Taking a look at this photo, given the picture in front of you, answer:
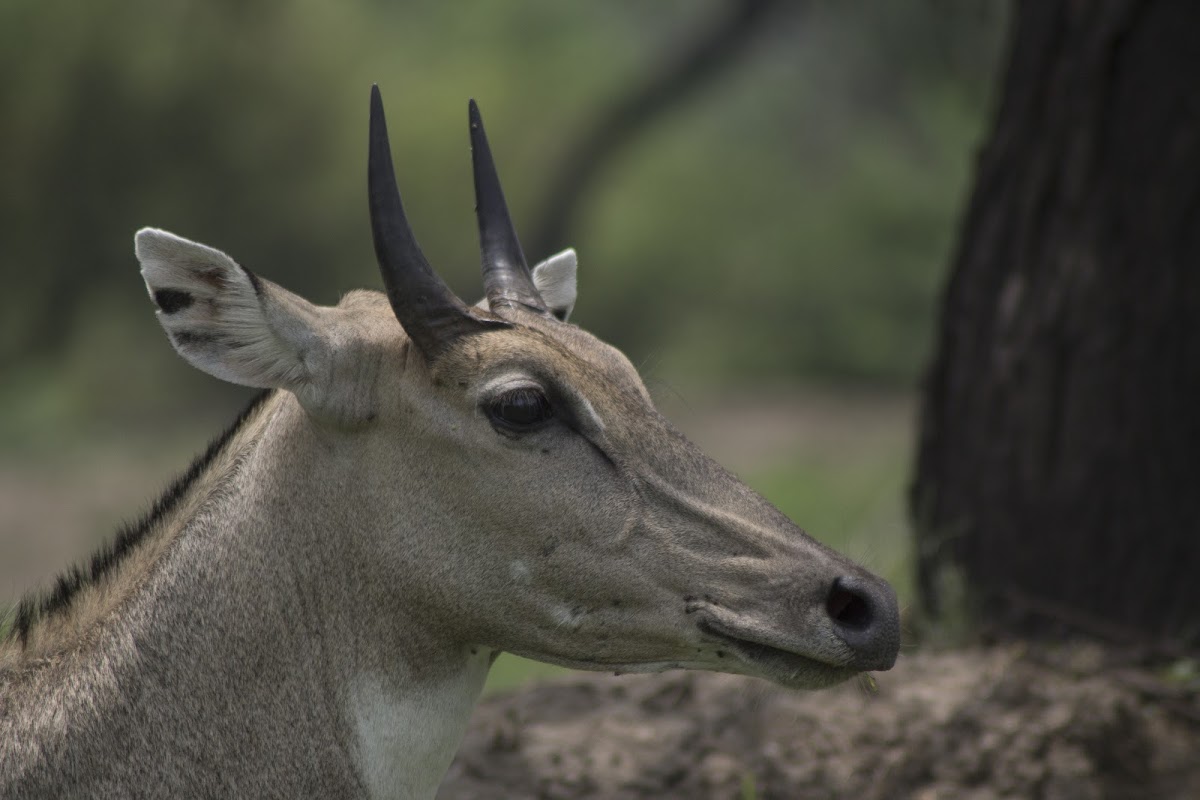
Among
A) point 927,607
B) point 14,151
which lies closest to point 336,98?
point 14,151

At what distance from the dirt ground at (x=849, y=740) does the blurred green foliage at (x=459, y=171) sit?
6.81 metres

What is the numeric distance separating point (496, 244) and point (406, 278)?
529mm

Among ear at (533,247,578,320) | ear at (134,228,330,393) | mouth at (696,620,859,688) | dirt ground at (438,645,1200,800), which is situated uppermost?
ear at (134,228,330,393)

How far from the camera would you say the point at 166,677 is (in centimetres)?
408

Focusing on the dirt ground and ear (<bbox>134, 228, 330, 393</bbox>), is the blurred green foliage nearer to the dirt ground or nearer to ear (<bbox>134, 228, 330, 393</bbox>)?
the dirt ground

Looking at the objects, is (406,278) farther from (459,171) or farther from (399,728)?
(459,171)

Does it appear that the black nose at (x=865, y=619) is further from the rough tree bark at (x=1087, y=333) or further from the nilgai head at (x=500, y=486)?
the rough tree bark at (x=1087, y=333)

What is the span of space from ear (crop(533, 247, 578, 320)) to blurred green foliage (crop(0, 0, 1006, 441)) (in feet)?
23.2

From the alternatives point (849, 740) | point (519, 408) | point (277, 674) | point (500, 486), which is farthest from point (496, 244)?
point (849, 740)

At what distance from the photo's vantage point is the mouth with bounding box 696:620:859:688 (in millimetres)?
3854

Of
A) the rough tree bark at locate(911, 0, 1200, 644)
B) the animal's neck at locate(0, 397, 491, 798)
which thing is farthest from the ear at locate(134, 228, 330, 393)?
the rough tree bark at locate(911, 0, 1200, 644)

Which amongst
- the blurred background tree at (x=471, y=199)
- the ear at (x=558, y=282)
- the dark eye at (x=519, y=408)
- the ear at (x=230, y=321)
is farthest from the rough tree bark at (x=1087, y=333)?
the ear at (x=230, y=321)

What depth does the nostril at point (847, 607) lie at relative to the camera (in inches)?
150

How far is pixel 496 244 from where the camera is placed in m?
4.48
